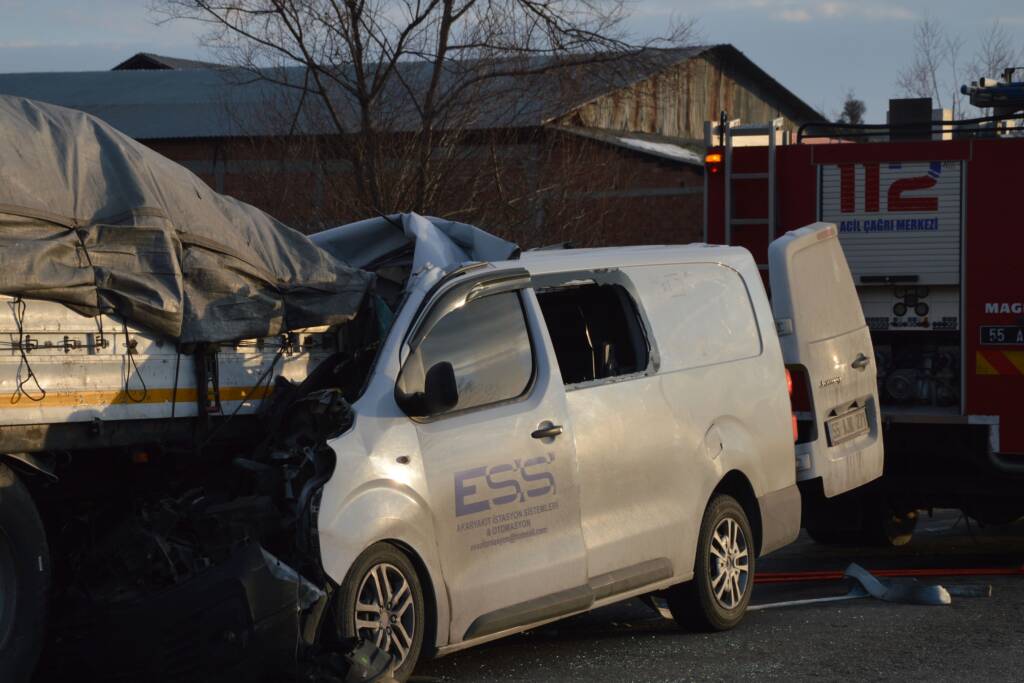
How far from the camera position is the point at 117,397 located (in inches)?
244

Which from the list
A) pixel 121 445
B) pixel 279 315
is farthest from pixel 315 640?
pixel 279 315

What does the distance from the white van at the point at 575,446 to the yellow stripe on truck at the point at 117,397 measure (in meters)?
0.71

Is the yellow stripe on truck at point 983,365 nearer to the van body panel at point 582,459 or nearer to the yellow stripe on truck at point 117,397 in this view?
the van body panel at point 582,459

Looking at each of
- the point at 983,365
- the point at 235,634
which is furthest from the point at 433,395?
the point at 983,365

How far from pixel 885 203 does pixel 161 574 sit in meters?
6.60

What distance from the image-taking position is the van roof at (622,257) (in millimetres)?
7480

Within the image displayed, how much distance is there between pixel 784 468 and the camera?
8820 mm

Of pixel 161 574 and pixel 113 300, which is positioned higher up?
pixel 113 300

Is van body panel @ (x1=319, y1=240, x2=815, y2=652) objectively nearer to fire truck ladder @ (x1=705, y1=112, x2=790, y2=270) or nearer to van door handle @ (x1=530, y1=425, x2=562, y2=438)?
van door handle @ (x1=530, y1=425, x2=562, y2=438)

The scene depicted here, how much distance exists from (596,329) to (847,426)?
253 cm

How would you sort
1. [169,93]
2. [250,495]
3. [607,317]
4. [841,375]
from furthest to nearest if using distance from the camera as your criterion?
[169,93] → [841,375] → [607,317] → [250,495]

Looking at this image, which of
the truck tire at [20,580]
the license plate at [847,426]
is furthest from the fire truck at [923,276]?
the truck tire at [20,580]

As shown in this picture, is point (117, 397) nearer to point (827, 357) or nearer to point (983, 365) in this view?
point (827, 357)

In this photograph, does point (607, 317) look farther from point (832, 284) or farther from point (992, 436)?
point (992, 436)
